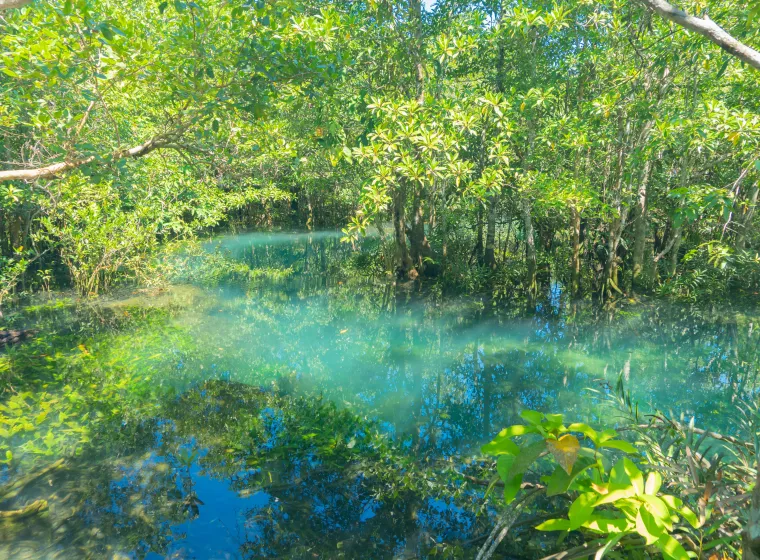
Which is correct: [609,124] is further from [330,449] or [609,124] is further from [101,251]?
[101,251]

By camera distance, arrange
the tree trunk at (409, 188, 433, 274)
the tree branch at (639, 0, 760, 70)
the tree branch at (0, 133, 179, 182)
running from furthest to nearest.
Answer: the tree trunk at (409, 188, 433, 274) < the tree branch at (0, 133, 179, 182) < the tree branch at (639, 0, 760, 70)

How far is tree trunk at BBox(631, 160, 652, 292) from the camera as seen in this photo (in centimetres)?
1045

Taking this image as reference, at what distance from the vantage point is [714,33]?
2000mm

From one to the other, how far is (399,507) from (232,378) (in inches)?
156

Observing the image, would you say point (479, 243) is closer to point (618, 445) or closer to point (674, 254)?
point (674, 254)

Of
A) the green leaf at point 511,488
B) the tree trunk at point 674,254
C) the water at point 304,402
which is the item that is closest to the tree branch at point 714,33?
the green leaf at point 511,488

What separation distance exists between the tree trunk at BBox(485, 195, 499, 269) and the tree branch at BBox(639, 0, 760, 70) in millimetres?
9616

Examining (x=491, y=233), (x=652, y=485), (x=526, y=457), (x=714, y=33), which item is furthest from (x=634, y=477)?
(x=491, y=233)

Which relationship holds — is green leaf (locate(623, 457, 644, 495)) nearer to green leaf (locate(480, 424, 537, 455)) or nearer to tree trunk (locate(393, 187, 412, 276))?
green leaf (locate(480, 424, 537, 455))

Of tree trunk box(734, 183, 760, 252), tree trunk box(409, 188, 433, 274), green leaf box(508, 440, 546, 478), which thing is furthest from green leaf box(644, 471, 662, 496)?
tree trunk box(409, 188, 433, 274)

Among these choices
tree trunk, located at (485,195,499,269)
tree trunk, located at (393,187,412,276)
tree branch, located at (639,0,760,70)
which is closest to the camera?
tree branch, located at (639,0,760,70)

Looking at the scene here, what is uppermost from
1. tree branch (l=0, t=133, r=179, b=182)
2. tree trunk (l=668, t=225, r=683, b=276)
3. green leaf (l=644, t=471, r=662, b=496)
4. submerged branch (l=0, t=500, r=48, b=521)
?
tree branch (l=0, t=133, r=179, b=182)

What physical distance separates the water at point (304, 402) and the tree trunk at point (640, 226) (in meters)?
1.20

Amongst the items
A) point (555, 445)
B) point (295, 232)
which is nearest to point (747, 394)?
point (555, 445)
